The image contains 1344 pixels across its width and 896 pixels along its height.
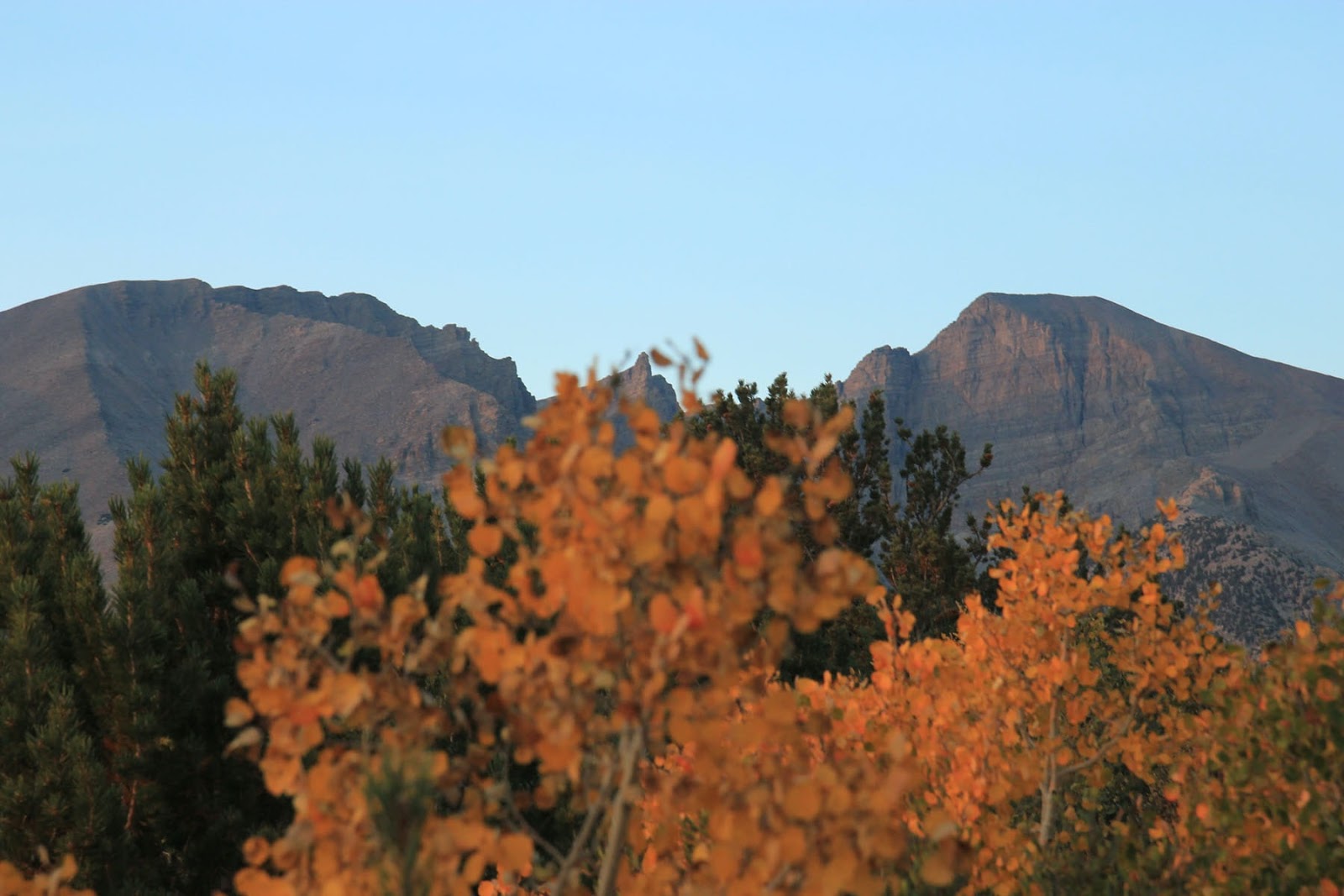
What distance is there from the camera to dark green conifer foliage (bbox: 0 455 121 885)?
29.0 ft

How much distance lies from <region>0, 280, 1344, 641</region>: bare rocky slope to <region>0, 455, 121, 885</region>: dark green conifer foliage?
308 ft

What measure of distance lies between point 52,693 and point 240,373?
111 m

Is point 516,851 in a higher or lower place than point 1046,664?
higher

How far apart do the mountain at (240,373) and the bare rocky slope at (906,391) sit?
30 cm

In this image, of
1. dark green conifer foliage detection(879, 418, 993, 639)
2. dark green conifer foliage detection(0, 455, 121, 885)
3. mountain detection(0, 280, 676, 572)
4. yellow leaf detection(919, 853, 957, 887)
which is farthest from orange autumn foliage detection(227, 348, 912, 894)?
mountain detection(0, 280, 676, 572)

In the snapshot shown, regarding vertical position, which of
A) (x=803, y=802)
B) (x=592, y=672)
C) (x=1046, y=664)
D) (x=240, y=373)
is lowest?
(x=1046, y=664)

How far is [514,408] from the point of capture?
140875 millimetres

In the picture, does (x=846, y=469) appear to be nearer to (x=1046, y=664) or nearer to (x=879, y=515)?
(x=879, y=515)

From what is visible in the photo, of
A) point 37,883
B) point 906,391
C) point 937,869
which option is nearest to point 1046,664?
point 937,869

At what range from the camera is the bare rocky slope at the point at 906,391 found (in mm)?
115438

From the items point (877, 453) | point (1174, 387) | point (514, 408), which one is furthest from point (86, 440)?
point (1174, 387)

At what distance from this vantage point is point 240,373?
373 feet

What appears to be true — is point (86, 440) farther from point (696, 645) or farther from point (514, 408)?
point (696, 645)

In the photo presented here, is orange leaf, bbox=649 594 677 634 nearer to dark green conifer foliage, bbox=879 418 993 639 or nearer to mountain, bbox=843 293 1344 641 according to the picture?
dark green conifer foliage, bbox=879 418 993 639
